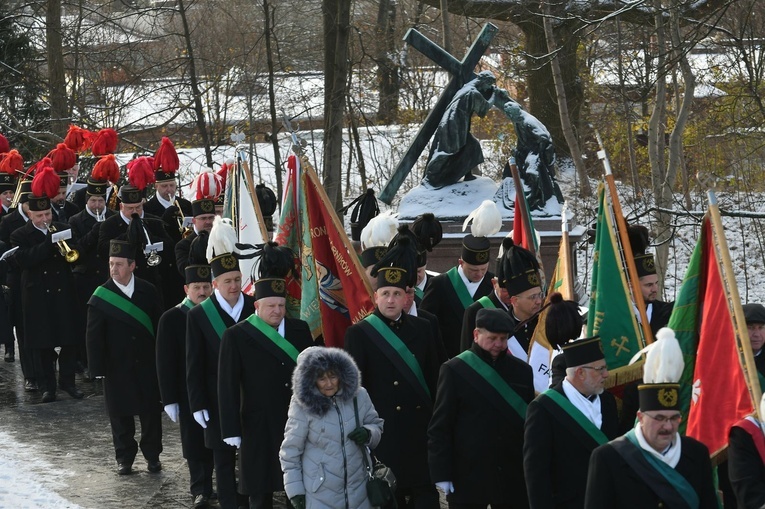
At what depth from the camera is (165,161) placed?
1288cm

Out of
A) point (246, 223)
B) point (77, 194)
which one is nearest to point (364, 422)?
point (246, 223)

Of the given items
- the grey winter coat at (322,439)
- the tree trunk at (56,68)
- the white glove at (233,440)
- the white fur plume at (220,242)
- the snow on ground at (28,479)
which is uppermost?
the tree trunk at (56,68)

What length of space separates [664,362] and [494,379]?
1.60 metres

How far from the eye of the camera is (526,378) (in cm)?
692

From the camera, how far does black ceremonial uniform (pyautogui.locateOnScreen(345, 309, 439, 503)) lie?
7.62 meters

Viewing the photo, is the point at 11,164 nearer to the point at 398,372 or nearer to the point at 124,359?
the point at 124,359

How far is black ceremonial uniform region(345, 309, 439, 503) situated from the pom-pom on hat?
5596 mm

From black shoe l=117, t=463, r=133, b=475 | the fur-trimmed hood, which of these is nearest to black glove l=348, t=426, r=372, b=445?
the fur-trimmed hood

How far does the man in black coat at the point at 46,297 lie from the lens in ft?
40.3

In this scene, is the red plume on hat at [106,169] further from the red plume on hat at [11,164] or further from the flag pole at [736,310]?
the flag pole at [736,310]

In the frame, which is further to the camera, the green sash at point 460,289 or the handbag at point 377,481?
the green sash at point 460,289

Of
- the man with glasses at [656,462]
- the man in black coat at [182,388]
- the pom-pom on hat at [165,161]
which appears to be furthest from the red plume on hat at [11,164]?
the man with glasses at [656,462]

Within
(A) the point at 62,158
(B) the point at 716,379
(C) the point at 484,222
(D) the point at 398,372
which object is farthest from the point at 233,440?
(A) the point at 62,158

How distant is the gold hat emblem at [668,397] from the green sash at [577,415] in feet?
2.57
